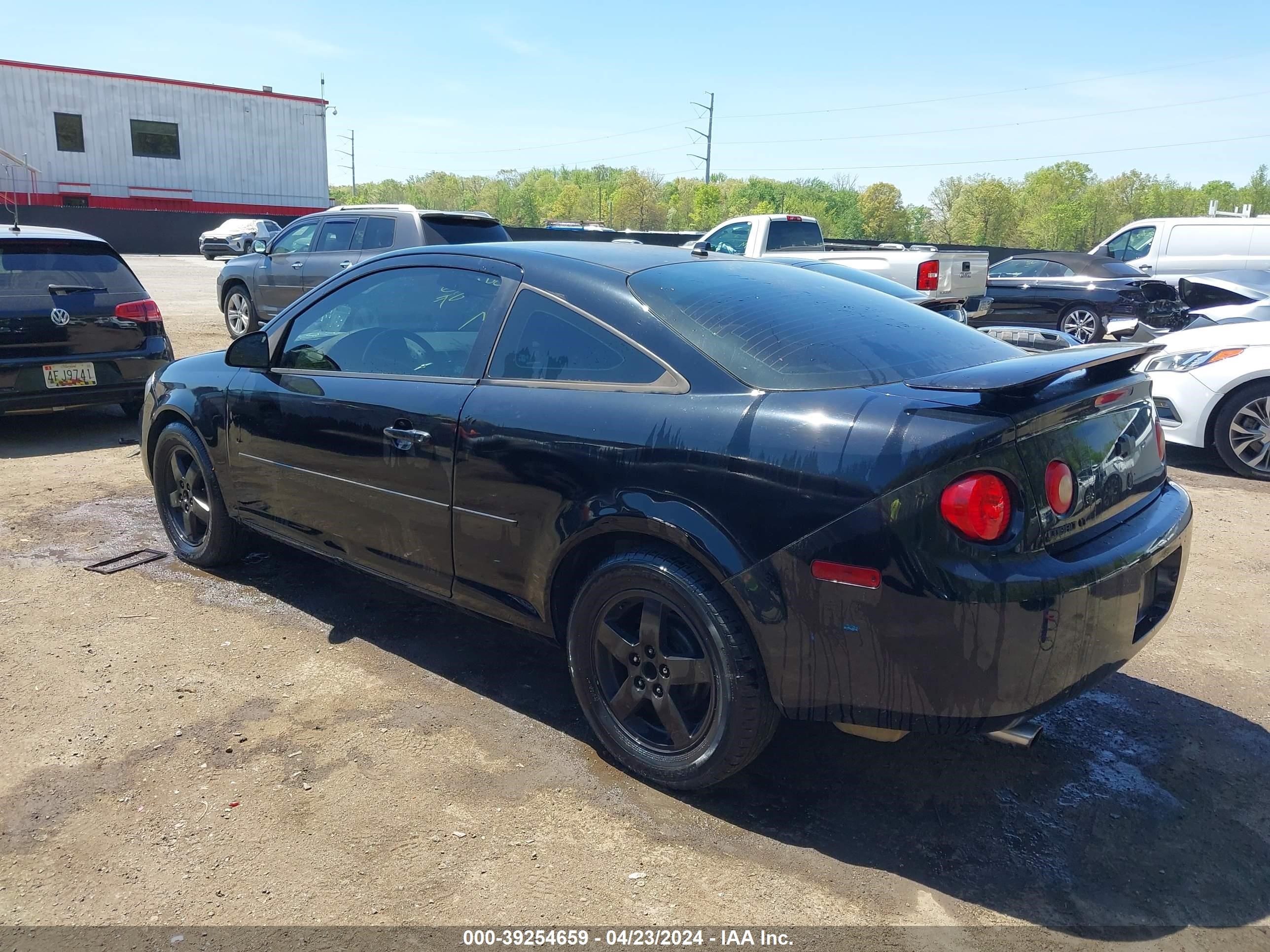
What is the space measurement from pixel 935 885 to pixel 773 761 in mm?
731

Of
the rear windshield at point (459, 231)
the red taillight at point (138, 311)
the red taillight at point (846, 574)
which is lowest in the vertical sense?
the red taillight at point (846, 574)

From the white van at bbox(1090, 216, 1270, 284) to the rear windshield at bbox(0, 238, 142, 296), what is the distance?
13.6 meters

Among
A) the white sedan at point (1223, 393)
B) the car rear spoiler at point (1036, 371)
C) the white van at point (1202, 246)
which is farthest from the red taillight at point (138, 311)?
the white van at point (1202, 246)

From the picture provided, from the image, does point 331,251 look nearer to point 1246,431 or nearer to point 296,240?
point 296,240

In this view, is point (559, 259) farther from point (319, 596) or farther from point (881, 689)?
point (319, 596)

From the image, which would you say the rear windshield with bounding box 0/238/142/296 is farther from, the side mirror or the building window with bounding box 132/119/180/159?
the building window with bounding box 132/119/180/159

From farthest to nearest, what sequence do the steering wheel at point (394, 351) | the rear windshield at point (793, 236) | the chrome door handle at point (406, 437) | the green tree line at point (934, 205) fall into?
the green tree line at point (934, 205)
the rear windshield at point (793, 236)
the steering wheel at point (394, 351)
the chrome door handle at point (406, 437)

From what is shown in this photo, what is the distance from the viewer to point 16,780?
310 cm

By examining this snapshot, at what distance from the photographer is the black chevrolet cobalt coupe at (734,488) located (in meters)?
2.51

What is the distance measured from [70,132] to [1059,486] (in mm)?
48304

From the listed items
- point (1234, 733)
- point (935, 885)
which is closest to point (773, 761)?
point (935, 885)

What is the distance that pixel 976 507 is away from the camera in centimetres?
248

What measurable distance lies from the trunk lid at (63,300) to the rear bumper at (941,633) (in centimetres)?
655

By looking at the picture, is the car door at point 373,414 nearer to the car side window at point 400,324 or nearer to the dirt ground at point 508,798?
the car side window at point 400,324
